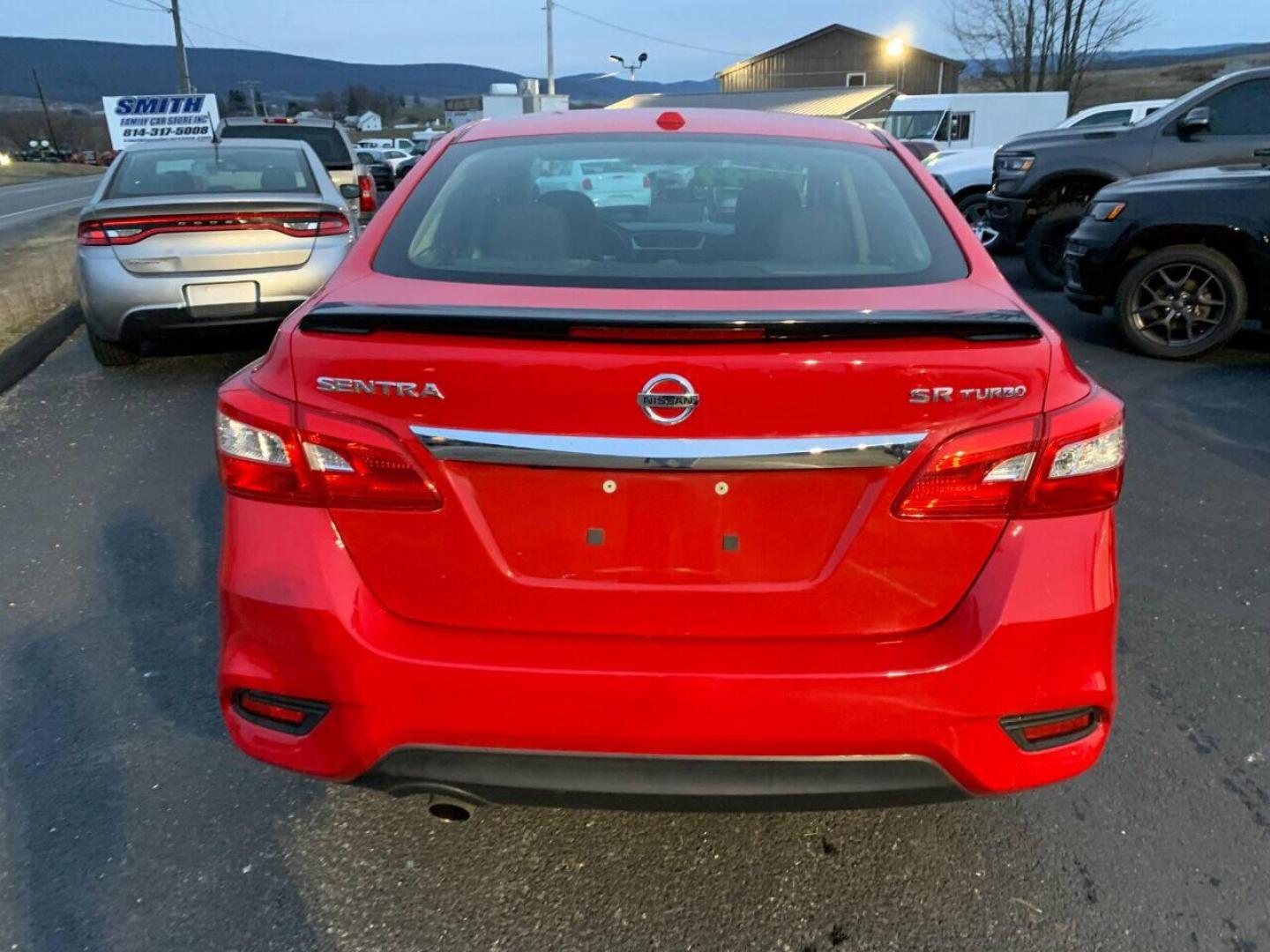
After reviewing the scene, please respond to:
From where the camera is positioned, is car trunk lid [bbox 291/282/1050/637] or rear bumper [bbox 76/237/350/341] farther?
rear bumper [bbox 76/237/350/341]

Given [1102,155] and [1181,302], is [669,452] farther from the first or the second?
[1102,155]

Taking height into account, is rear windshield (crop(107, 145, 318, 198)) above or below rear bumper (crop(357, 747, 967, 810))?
above

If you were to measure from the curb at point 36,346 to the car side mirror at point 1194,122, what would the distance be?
9.16m

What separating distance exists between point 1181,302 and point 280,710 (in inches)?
266

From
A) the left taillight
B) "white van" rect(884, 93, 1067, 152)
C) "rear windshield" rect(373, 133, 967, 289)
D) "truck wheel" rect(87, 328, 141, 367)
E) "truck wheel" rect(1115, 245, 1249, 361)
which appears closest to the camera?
"rear windshield" rect(373, 133, 967, 289)

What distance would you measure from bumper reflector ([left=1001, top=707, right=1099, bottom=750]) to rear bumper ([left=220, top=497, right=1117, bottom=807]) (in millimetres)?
20

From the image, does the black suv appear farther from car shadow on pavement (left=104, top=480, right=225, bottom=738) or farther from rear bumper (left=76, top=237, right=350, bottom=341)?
car shadow on pavement (left=104, top=480, right=225, bottom=738)

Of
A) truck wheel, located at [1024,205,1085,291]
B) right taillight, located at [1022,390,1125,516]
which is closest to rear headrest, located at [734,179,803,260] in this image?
right taillight, located at [1022,390,1125,516]

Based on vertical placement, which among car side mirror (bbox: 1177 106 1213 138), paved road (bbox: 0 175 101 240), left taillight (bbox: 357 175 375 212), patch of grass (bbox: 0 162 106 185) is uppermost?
car side mirror (bbox: 1177 106 1213 138)

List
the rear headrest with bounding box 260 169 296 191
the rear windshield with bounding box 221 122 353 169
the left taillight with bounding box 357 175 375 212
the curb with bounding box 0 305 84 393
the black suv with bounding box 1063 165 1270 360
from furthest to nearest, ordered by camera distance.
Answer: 1. the rear windshield with bounding box 221 122 353 169
2. the left taillight with bounding box 357 175 375 212
3. the rear headrest with bounding box 260 169 296 191
4. the curb with bounding box 0 305 84 393
5. the black suv with bounding box 1063 165 1270 360

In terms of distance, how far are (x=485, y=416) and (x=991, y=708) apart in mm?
1050

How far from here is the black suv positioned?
657 cm

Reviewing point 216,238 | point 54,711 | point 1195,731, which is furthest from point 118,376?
point 1195,731

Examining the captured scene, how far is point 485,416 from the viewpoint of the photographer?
179 cm
